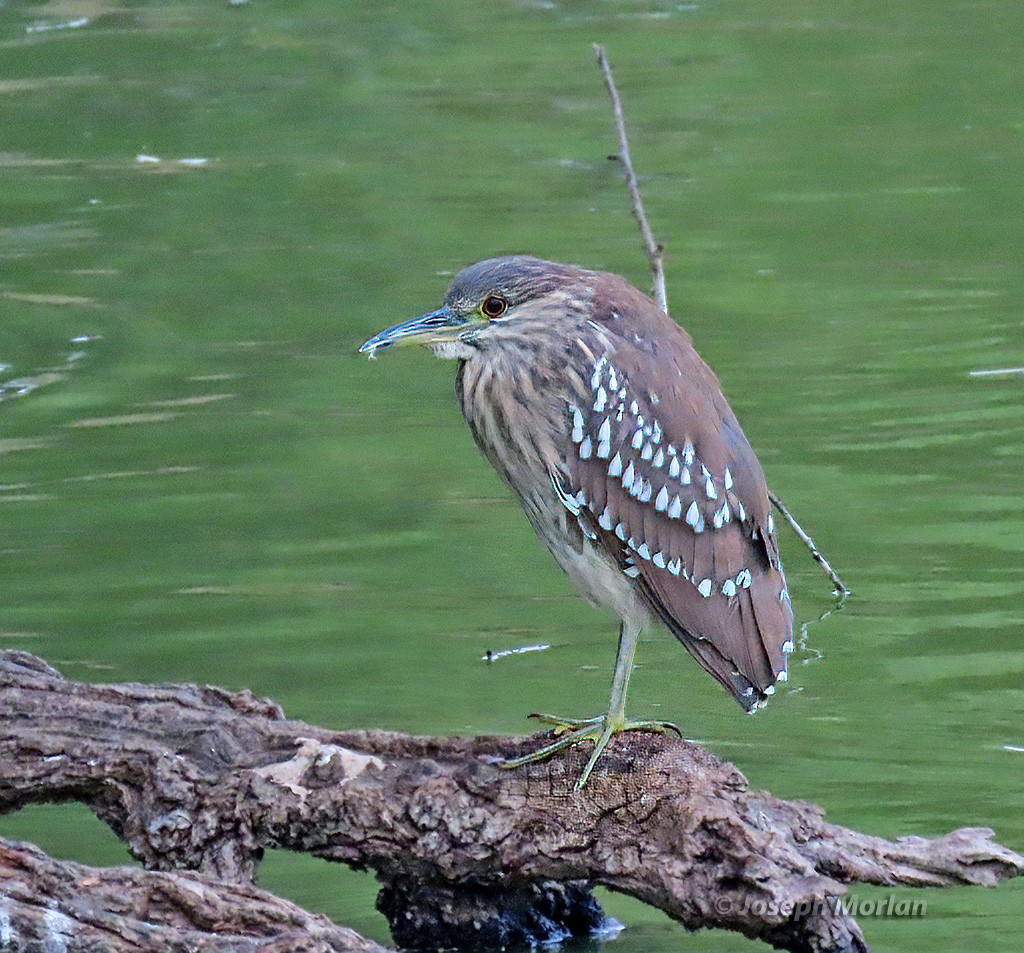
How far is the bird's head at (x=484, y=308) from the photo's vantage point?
517 cm

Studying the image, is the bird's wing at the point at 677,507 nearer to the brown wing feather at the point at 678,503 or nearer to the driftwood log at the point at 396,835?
the brown wing feather at the point at 678,503

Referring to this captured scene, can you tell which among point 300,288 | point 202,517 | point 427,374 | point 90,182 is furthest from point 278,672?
point 90,182

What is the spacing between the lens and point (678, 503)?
5219mm

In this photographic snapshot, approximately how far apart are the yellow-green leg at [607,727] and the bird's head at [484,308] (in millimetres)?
846

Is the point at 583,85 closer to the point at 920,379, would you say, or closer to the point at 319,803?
the point at 920,379

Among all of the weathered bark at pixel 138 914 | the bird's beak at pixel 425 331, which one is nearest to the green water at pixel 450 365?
the weathered bark at pixel 138 914

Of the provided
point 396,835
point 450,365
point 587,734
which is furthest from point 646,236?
point 450,365

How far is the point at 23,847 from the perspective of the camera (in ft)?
14.6

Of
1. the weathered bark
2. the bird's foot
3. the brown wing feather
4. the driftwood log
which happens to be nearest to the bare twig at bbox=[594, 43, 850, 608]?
the brown wing feather

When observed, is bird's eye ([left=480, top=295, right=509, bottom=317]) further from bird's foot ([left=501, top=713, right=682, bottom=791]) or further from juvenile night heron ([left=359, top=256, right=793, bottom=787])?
bird's foot ([left=501, top=713, right=682, bottom=791])

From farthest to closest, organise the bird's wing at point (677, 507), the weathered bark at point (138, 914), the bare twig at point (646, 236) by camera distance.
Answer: the bare twig at point (646, 236) < the bird's wing at point (677, 507) < the weathered bark at point (138, 914)

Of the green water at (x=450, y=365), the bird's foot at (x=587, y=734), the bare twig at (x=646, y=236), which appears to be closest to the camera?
the bird's foot at (x=587, y=734)

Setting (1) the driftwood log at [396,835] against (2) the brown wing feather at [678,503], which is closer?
(1) the driftwood log at [396,835]

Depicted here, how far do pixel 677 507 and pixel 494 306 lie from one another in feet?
2.25
